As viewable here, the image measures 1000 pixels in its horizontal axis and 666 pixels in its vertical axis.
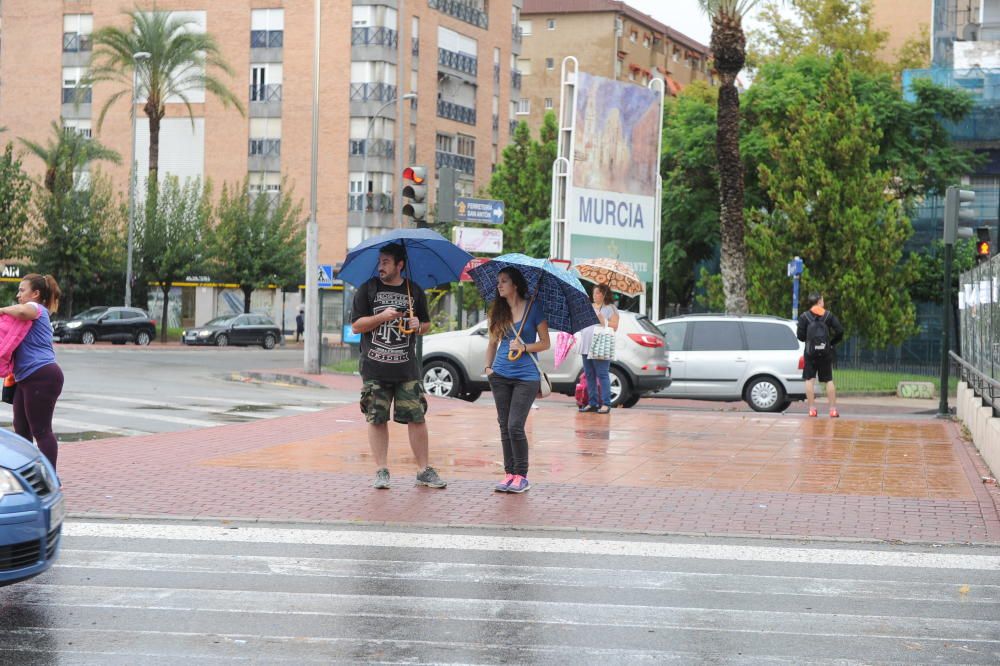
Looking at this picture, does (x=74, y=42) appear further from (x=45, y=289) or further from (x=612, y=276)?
(x=45, y=289)

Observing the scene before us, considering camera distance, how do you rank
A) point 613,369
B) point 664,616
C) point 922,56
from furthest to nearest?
point 922,56 < point 613,369 < point 664,616

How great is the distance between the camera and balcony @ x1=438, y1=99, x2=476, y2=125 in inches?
2851

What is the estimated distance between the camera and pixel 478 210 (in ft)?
71.9

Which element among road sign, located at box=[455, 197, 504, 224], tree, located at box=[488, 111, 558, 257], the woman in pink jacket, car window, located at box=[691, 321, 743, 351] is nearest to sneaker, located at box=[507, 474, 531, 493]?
the woman in pink jacket

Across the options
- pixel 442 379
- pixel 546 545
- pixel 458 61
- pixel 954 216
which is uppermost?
pixel 458 61

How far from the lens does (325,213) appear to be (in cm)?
6831

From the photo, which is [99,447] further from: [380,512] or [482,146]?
[482,146]

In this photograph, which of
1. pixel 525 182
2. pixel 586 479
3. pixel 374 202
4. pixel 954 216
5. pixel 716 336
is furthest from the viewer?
pixel 374 202

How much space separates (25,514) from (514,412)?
483 cm

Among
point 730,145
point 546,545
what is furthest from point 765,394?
point 546,545

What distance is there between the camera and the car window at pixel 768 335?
22.6 meters

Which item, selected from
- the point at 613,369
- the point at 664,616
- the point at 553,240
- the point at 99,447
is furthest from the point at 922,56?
the point at 664,616

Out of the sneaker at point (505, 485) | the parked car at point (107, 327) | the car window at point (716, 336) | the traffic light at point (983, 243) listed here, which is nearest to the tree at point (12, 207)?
the parked car at point (107, 327)

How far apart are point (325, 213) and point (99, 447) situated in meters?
55.6
